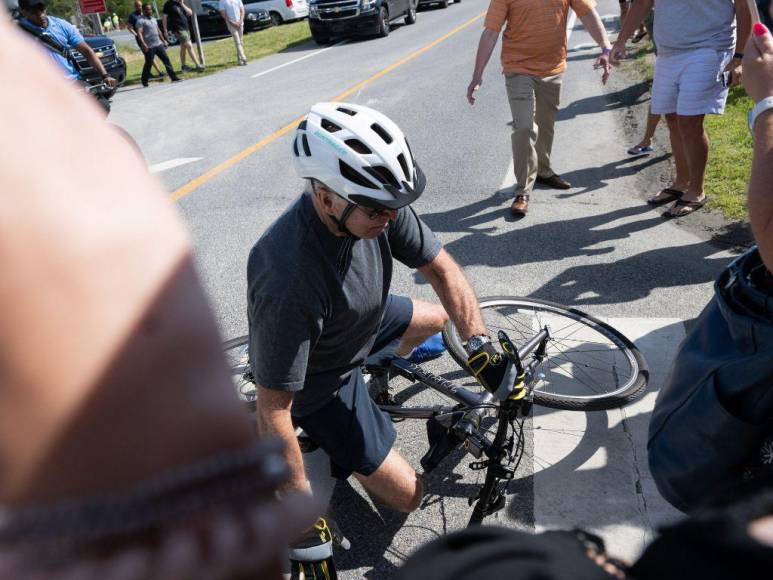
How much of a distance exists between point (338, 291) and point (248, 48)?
19.1 metres

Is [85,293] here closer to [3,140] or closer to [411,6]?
[3,140]

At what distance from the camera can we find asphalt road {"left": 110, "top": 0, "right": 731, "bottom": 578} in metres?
3.25

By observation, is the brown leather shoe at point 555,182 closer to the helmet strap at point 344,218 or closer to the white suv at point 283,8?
the helmet strap at point 344,218

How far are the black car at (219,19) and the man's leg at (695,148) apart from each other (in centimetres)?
2124

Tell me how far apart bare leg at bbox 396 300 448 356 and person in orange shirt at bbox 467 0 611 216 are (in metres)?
2.72

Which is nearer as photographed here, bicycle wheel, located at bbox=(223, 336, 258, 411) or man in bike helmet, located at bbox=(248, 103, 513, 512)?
man in bike helmet, located at bbox=(248, 103, 513, 512)

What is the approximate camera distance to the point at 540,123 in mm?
6633

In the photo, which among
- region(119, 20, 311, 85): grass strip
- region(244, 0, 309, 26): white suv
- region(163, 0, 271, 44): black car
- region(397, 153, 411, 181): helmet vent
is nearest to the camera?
region(397, 153, 411, 181): helmet vent

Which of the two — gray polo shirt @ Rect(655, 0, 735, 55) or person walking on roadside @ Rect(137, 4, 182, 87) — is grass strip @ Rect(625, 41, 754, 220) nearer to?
gray polo shirt @ Rect(655, 0, 735, 55)

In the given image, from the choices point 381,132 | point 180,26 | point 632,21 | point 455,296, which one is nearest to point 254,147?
point 632,21

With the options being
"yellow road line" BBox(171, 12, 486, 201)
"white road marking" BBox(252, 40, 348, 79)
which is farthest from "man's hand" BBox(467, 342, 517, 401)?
"white road marking" BBox(252, 40, 348, 79)

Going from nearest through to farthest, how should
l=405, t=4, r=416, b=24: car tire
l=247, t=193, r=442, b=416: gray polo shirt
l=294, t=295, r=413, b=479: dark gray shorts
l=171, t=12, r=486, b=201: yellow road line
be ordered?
l=247, t=193, r=442, b=416: gray polo shirt, l=294, t=295, r=413, b=479: dark gray shorts, l=171, t=12, r=486, b=201: yellow road line, l=405, t=4, r=416, b=24: car tire

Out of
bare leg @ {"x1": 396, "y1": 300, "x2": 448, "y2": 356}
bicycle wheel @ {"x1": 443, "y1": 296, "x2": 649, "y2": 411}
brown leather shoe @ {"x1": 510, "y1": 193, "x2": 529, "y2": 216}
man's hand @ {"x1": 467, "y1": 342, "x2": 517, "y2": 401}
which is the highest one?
man's hand @ {"x1": 467, "y1": 342, "x2": 517, "y2": 401}

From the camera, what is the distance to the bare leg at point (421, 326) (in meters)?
3.77
